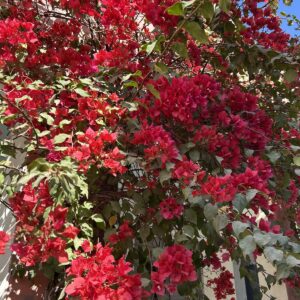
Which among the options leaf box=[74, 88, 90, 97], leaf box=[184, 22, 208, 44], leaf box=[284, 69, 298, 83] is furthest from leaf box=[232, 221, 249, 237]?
leaf box=[284, 69, 298, 83]

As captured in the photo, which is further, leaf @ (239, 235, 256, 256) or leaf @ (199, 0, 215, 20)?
leaf @ (199, 0, 215, 20)

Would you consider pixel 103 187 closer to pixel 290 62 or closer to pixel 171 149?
pixel 171 149

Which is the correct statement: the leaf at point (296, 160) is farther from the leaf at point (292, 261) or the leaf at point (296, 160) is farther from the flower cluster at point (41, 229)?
the flower cluster at point (41, 229)

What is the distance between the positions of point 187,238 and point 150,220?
294 mm

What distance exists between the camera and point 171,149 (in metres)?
A: 1.70

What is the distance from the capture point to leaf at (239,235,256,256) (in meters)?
1.25

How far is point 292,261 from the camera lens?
118 cm

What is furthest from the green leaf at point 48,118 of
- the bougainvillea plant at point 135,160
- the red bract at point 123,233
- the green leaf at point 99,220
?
the red bract at point 123,233

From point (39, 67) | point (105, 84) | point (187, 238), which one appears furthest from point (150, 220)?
point (39, 67)

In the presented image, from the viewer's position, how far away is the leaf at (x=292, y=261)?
1167 millimetres

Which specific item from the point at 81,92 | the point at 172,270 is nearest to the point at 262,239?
the point at 172,270

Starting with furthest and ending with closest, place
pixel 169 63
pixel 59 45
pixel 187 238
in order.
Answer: pixel 169 63, pixel 59 45, pixel 187 238

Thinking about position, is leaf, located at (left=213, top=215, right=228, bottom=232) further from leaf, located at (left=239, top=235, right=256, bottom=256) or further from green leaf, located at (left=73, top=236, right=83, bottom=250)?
green leaf, located at (left=73, top=236, right=83, bottom=250)

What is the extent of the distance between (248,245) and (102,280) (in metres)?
0.52
